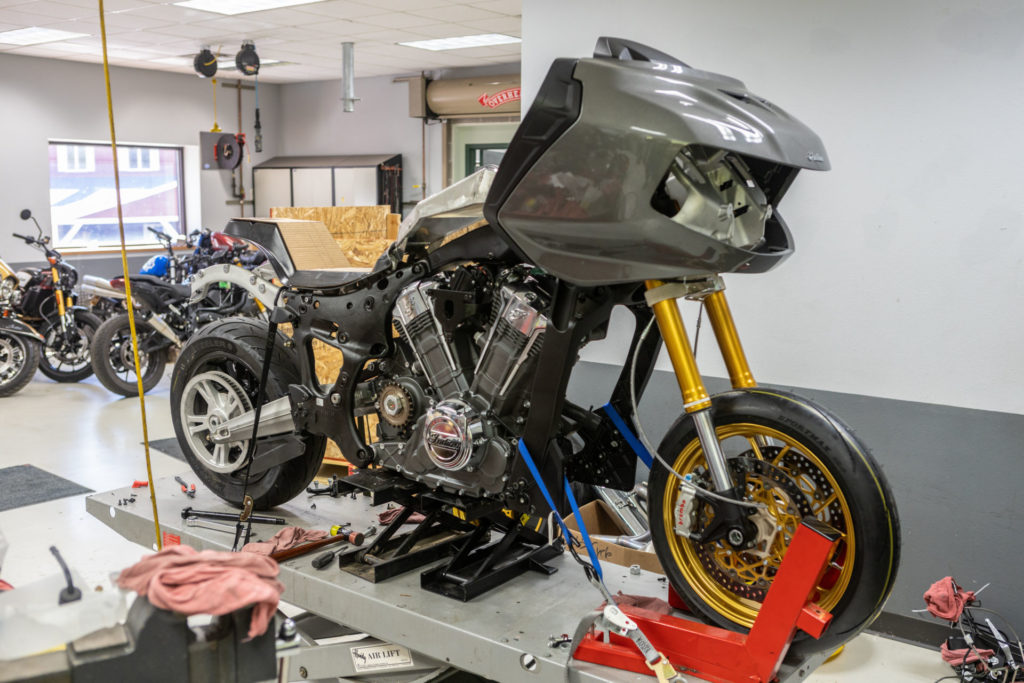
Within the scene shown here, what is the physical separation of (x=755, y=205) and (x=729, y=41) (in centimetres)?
197

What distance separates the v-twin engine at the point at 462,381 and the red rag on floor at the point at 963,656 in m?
1.97

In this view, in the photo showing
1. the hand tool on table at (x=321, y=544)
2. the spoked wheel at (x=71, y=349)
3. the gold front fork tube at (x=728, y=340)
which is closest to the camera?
the gold front fork tube at (x=728, y=340)

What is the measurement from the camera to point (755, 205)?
208 centimetres

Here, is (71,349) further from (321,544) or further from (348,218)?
(321,544)

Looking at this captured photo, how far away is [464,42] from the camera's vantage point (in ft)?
31.4

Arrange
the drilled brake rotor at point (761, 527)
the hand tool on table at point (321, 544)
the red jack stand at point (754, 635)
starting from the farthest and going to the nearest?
1. the hand tool on table at point (321, 544)
2. the drilled brake rotor at point (761, 527)
3. the red jack stand at point (754, 635)

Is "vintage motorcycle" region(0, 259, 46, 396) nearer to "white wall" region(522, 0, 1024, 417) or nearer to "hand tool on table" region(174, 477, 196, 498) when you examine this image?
"hand tool on table" region(174, 477, 196, 498)

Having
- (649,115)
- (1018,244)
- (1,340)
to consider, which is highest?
(649,115)

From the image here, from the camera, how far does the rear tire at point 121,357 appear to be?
287 inches

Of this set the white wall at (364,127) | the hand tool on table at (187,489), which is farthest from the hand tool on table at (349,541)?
the white wall at (364,127)

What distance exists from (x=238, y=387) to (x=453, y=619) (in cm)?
125

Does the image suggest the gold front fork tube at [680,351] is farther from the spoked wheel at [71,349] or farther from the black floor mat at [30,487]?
the spoked wheel at [71,349]

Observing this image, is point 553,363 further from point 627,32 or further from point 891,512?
point 627,32

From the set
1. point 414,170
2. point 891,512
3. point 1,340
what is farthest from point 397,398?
point 414,170
